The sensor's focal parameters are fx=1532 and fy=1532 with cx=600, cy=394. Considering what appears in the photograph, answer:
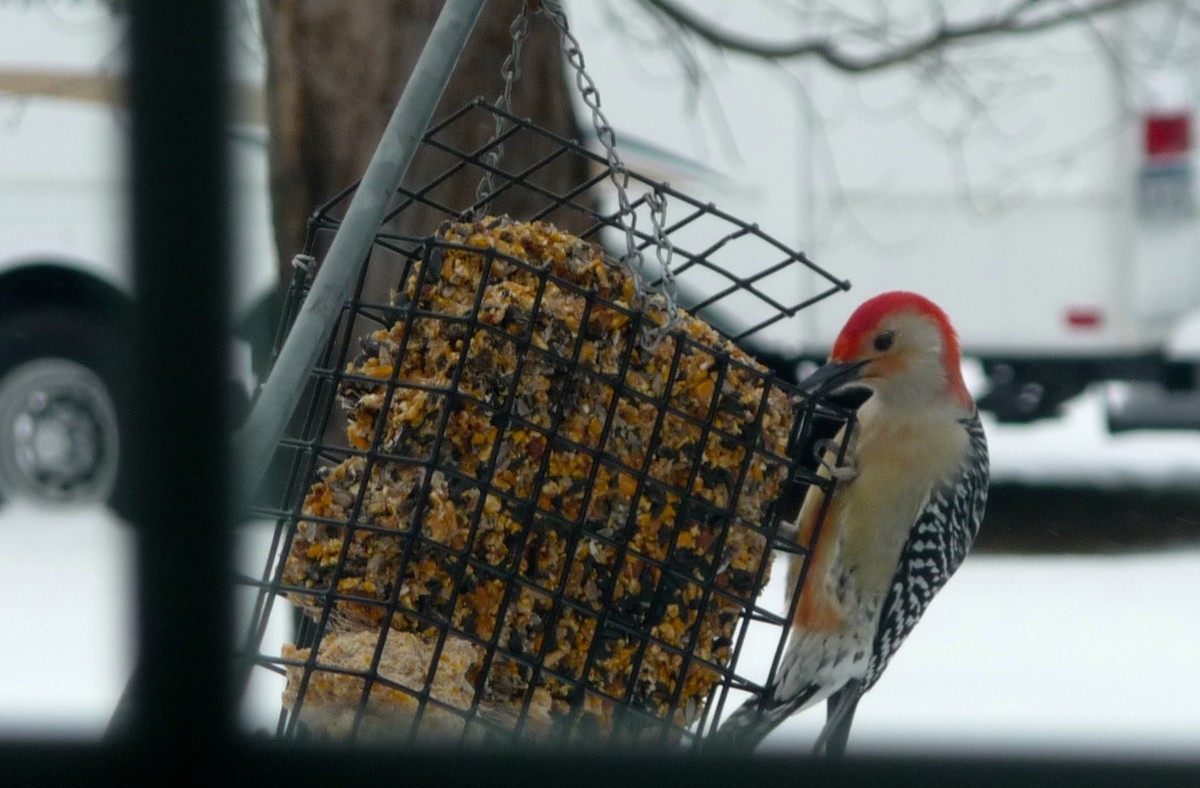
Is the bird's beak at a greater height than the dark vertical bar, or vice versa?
the bird's beak

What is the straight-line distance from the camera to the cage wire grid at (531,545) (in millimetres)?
1683

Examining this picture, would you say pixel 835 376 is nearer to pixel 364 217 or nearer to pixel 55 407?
pixel 364 217

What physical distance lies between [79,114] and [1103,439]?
5554mm

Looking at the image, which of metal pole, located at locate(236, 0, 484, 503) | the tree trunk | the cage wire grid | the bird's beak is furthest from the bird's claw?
metal pole, located at locate(236, 0, 484, 503)

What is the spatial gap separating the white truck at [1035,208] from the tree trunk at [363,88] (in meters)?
3.28

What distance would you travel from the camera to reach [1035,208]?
A: 5.94m

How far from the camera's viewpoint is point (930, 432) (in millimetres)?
2373

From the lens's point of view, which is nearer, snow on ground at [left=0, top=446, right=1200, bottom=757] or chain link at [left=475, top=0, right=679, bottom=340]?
chain link at [left=475, top=0, right=679, bottom=340]

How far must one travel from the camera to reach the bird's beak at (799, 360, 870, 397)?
2141mm

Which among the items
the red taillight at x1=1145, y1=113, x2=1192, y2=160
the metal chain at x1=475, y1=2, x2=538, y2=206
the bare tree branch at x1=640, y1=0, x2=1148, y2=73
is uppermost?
the red taillight at x1=1145, y1=113, x2=1192, y2=160

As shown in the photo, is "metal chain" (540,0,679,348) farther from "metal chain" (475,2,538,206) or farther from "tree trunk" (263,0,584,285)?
"tree trunk" (263,0,584,285)

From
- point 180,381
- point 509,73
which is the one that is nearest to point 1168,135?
point 509,73

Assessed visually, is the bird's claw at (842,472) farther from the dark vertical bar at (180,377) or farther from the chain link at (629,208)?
the dark vertical bar at (180,377)

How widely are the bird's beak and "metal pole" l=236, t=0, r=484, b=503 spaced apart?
86 centimetres
